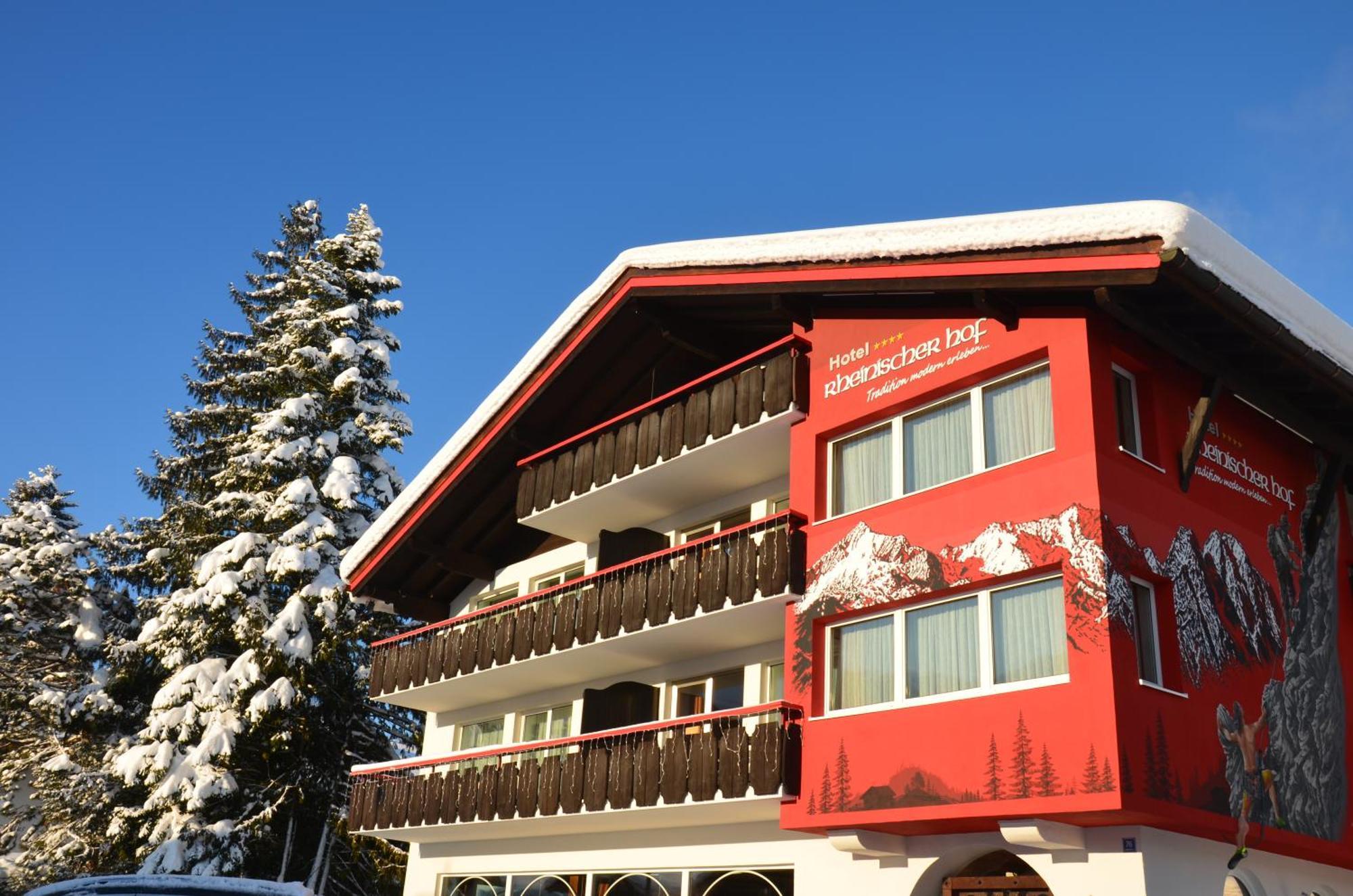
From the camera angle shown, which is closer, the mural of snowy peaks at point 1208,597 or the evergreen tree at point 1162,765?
the evergreen tree at point 1162,765

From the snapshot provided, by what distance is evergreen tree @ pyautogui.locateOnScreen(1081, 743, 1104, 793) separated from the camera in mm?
13906

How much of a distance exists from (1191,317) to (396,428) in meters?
26.6

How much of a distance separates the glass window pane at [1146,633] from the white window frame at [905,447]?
2.21 metres

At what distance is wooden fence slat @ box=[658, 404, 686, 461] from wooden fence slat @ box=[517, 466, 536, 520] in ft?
14.3

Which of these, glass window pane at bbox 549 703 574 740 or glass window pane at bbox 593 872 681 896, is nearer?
glass window pane at bbox 593 872 681 896

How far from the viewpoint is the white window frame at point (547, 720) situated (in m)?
26.1

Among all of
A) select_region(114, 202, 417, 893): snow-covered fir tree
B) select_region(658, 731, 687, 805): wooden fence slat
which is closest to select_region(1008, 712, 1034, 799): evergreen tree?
select_region(658, 731, 687, 805): wooden fence slat

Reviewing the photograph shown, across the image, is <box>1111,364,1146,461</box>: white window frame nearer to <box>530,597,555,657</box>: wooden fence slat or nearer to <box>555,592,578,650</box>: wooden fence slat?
<box>555,592,578,650</box>: wooden fence slat

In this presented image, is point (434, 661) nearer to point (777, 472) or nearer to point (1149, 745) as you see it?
point (777, 472)

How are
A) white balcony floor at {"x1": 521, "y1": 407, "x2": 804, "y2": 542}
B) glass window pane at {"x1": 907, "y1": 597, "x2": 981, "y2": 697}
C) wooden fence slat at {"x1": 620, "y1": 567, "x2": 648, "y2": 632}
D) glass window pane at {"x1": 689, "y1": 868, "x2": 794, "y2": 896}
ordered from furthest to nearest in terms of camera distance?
wooden fence slat at {"x1": 620, "y1": 567, "x2": 648, "y2": 632}
white balcony floor at {"x1": 521, "y1": 407, "x2": 804, "y2": 542}
glass window pane at {"x1": 689, "y1": 868, "x2": 794, "y2": 896}
glass window pane at {"x1": 907, "y1": 597, "x2": 981, "y2": 697}

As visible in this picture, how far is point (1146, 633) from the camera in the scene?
1558 cm

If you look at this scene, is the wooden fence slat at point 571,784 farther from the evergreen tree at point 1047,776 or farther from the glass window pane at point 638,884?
the evergreen tree at point 1047,776

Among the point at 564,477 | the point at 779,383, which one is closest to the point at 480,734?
the point at 564,477

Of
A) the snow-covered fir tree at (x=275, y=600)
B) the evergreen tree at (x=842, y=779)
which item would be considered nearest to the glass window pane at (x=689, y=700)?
the evergreen tree at (x=842, y=779)
